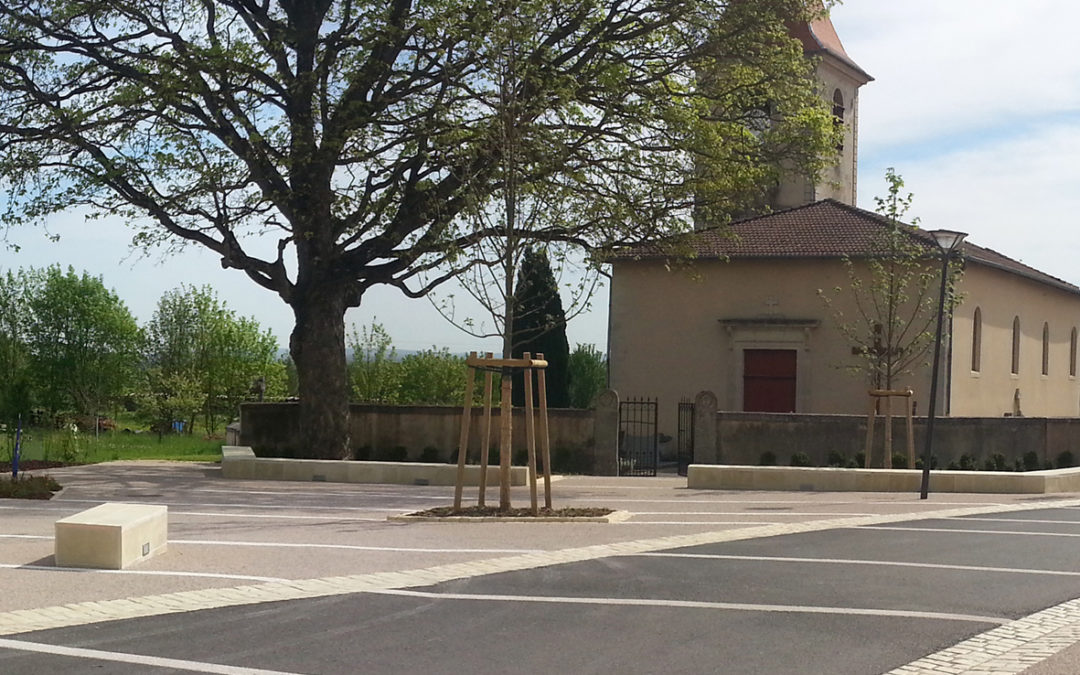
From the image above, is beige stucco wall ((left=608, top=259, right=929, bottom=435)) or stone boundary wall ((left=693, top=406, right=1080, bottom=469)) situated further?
beige stucco wall ((left=608, top=259, right=929, bottom=435))

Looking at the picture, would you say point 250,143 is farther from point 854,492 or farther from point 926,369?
point 926,369

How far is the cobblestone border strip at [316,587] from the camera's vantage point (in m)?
8.72

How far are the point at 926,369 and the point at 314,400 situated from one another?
52.2ft

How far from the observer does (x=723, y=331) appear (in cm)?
3428

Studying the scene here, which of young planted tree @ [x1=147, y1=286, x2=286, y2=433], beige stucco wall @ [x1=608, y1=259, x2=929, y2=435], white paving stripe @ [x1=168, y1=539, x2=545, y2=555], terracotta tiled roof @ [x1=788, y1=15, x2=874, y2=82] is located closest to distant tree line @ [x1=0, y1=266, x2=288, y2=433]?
young planted tree @ [x1=147, y1=286, x2=286, y2=433]

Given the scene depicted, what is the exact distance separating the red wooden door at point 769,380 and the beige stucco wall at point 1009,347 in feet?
13.5

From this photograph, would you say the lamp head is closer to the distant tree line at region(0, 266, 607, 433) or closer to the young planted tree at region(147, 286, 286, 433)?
the distant tree line at region(0, 266, 607, 433)

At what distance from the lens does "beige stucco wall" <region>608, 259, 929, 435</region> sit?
33.3 meters

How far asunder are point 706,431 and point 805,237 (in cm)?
988

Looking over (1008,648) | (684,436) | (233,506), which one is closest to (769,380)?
(684,436)

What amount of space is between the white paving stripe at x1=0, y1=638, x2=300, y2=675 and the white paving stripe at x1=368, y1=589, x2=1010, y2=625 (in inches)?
99.0

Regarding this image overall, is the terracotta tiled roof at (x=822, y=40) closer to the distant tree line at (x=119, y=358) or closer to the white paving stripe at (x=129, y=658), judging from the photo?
the distant tree line at (x=119, y=358)

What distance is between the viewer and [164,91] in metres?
21.5

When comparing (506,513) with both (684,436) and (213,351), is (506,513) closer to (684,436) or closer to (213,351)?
(684,436)
